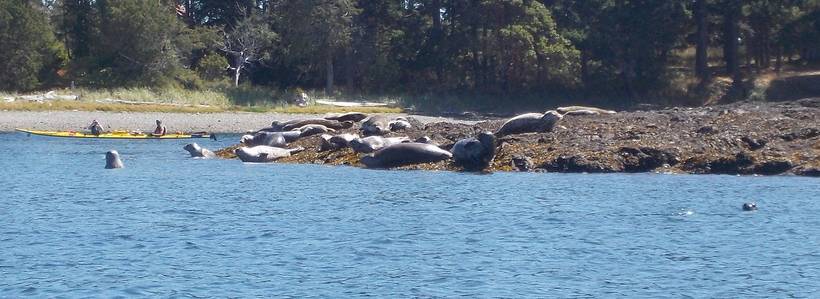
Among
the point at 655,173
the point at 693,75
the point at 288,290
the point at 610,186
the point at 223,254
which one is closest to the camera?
the point at 288,290

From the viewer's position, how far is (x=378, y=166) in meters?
33.8

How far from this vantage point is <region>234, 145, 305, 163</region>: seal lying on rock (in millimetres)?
37250

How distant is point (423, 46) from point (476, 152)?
142ft

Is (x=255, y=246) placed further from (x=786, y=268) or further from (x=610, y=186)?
(x=610, y=186)

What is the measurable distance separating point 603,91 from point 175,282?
57421mm

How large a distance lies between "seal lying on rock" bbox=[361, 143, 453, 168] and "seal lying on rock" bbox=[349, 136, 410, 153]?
1296mm

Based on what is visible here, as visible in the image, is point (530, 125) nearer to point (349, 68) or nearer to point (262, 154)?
point (262, 154)

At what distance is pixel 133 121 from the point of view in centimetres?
5641

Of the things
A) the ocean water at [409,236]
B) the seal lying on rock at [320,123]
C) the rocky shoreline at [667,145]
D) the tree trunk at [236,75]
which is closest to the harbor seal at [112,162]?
the ocean water at [409,236]

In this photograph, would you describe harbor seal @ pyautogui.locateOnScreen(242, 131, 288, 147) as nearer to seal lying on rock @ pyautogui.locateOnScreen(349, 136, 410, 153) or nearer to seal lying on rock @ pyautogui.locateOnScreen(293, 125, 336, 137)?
seal lying on rock @ pyautogui.locateOnScreen(293, 125, 336, 137)

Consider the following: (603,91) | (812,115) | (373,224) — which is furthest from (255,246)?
(603,91)

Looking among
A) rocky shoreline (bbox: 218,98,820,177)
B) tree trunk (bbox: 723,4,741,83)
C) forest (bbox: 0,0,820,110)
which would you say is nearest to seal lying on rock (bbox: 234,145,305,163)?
rocky shoreline (bbox: 218,98,820,177)

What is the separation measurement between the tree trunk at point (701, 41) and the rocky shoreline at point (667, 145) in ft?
95.8

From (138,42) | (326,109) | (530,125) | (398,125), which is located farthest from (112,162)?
(138,42)
